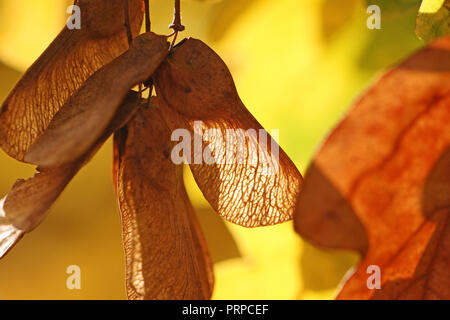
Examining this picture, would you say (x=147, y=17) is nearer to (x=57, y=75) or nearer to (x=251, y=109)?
(x=57, y=75)

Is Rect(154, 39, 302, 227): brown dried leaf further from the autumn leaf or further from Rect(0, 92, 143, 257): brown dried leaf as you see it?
the autumn leaf

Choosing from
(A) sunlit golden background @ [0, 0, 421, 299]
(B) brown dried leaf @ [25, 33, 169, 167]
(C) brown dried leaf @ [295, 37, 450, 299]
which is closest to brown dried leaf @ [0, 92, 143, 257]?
(B) brown dried leaf @ [25, 33, 169, 167]

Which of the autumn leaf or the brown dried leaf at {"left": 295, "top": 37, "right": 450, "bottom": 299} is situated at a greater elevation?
the autumn leaf

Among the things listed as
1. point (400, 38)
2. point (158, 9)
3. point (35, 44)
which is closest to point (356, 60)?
point (400, 38)

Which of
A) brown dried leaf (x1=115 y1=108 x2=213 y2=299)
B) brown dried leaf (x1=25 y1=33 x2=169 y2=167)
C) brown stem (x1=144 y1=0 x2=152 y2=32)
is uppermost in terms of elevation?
brown stem (x1=144 y1=0 x2=152 y2=32)

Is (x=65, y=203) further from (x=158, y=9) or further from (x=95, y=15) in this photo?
(x=95, y=15)

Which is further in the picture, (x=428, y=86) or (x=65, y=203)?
(x=65, y=203)

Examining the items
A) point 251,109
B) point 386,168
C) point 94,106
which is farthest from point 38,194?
point 251,109
